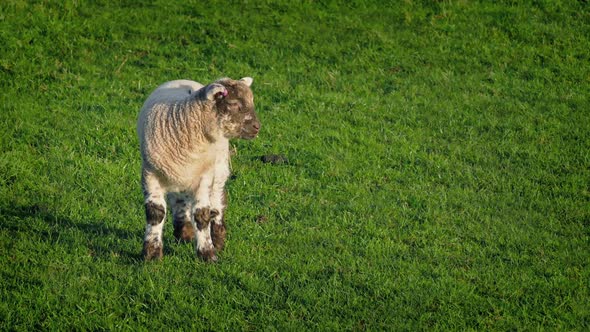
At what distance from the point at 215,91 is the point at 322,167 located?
3.67m

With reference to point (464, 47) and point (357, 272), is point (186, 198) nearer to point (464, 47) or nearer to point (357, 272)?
point (357, 272)

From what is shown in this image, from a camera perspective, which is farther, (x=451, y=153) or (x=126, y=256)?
(x=451, y=153)

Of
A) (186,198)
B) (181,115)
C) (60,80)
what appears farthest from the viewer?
(60,80)

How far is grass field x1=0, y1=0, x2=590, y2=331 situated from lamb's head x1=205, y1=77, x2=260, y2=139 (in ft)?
4.61

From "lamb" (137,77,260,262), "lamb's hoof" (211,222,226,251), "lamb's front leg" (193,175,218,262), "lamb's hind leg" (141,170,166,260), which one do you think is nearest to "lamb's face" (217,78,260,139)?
"lamb" (137,77,260,262)

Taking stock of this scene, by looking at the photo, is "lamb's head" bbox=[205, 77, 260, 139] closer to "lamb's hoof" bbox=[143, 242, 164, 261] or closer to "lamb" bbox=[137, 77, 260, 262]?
"lamb" bbox=[137, 77, 260, 262]

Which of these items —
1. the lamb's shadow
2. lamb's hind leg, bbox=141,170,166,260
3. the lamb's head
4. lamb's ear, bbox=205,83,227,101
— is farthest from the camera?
the lamb's shadow

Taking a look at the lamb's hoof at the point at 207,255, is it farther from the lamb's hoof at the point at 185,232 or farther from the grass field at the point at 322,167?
the lamb's hoof at the point at 185,232

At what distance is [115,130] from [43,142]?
101cm

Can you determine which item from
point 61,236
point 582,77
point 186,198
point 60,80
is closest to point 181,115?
point 186,198

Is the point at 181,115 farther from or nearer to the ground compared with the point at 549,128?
farther from the ground

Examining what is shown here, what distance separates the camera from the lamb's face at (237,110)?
31.1 ft

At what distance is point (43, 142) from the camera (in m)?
13.1

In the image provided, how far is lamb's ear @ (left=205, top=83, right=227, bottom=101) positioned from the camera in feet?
30.5
